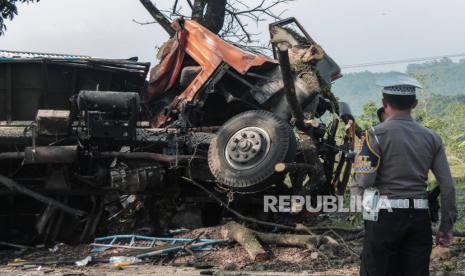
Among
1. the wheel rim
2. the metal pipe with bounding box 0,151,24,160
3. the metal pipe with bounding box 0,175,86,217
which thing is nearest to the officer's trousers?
the wheel rim

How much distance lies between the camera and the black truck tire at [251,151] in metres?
5.64

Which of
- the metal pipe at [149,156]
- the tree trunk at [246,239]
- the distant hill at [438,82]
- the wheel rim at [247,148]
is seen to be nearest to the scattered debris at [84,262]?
the metal pipe at [149,156]

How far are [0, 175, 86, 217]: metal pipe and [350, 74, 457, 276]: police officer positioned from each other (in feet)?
14.2

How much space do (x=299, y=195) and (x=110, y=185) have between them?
7.11ft

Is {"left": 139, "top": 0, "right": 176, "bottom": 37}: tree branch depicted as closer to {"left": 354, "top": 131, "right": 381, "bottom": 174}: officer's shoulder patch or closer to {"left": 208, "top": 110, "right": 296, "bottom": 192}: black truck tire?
{"left": 208, "top": 110, "right": 296, "bottom": 192}: black truck tire

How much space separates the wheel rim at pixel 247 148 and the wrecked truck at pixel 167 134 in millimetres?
13

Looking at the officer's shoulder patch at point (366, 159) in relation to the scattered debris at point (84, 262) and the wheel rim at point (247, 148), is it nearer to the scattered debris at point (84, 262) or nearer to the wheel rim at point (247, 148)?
the wheel rim at point (247, 148)

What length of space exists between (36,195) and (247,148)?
8.33 ft

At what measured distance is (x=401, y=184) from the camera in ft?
9.70

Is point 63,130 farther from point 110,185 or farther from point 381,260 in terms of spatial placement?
point 381,260

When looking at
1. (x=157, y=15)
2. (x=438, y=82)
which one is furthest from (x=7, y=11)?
(x=438, y=82)

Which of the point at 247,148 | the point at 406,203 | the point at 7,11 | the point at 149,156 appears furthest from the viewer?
the point at 7,11

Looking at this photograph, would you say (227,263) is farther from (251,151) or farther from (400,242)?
(400,242)

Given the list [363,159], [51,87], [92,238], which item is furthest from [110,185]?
[363,159]
